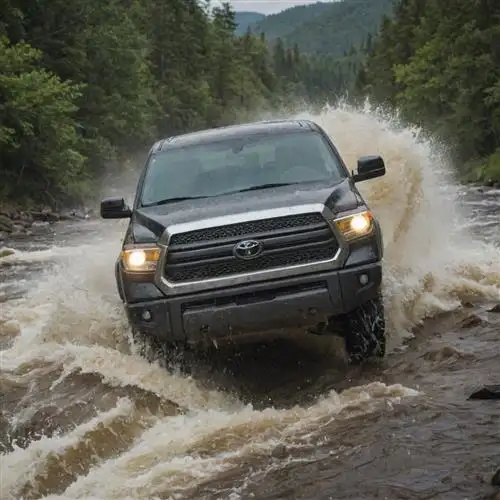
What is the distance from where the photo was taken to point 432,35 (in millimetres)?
50625

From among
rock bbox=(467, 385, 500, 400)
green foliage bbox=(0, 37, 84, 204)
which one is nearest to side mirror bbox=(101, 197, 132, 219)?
rock bbox=(467, 385, 500, 400)

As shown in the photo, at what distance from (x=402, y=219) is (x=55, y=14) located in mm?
31121

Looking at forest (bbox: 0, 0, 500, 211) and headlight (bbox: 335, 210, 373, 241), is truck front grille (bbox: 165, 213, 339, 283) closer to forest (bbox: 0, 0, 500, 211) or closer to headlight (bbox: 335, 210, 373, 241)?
headlight (bbox: 335, 210, 373, 241)

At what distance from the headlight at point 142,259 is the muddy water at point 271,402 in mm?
890

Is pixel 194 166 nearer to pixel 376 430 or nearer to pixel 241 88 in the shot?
→ pixel 376 430

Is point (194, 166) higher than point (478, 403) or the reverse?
higher

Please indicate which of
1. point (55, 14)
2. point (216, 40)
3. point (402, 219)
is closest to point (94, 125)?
point (55, 14)

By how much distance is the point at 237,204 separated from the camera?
6750mm

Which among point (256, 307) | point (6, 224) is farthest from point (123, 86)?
point (256, 307)

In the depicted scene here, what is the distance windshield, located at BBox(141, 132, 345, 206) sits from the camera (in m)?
7.49

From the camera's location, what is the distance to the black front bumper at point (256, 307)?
6.29 metres

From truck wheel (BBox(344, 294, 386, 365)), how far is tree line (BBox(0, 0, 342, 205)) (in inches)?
946

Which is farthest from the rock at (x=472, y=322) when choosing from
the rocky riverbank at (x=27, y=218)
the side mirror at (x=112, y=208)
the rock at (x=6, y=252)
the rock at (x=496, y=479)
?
the rocky riverbank at (x=27, y=218)

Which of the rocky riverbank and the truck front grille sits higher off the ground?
the truck front grille
